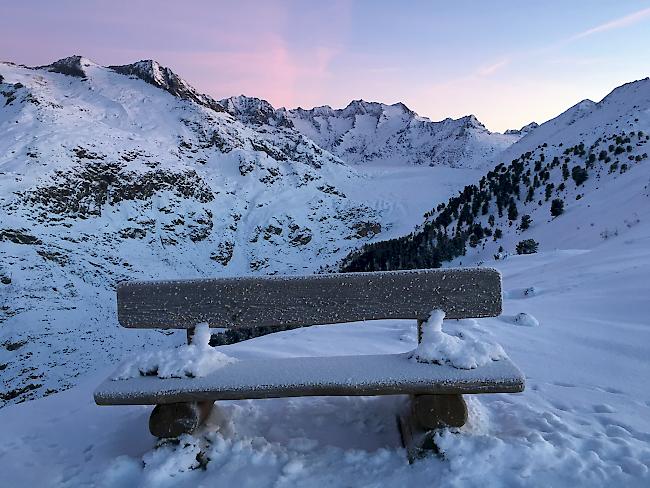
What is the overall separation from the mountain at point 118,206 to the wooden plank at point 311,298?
55.5 feet

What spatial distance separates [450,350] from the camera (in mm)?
2742

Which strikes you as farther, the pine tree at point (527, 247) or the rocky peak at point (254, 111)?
the rocky peak at point (254, 111)

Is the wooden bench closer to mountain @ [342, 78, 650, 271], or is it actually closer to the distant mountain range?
mountain @ [342, 78, 650, 271]

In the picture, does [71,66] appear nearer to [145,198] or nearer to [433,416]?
[145,198]

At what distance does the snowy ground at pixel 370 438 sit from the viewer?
8.17 ft

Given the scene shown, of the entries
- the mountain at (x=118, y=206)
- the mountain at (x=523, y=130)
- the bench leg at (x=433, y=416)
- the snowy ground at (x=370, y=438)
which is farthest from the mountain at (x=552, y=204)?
the mountain at (x=523, y=130)

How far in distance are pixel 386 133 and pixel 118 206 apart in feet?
285

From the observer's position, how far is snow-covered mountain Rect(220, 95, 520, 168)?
85.9 m

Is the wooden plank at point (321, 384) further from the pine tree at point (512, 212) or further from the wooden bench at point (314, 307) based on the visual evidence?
the pine tree at point (512, 212)

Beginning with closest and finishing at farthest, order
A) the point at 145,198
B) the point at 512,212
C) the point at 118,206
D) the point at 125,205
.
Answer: the point at 512,212 → the point at 118,206 → the point at 125,205 → the point at 145,198

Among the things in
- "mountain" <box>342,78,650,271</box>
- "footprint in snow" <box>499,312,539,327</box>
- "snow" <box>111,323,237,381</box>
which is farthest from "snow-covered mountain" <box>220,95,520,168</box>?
"snow" <box>111,323,237,381</box>

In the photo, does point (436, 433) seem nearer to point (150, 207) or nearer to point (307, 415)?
point (307, 415)

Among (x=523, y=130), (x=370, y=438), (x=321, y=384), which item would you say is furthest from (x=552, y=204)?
(x=523, y=130)

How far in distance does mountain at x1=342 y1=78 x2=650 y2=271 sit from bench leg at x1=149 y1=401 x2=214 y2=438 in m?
11.1
